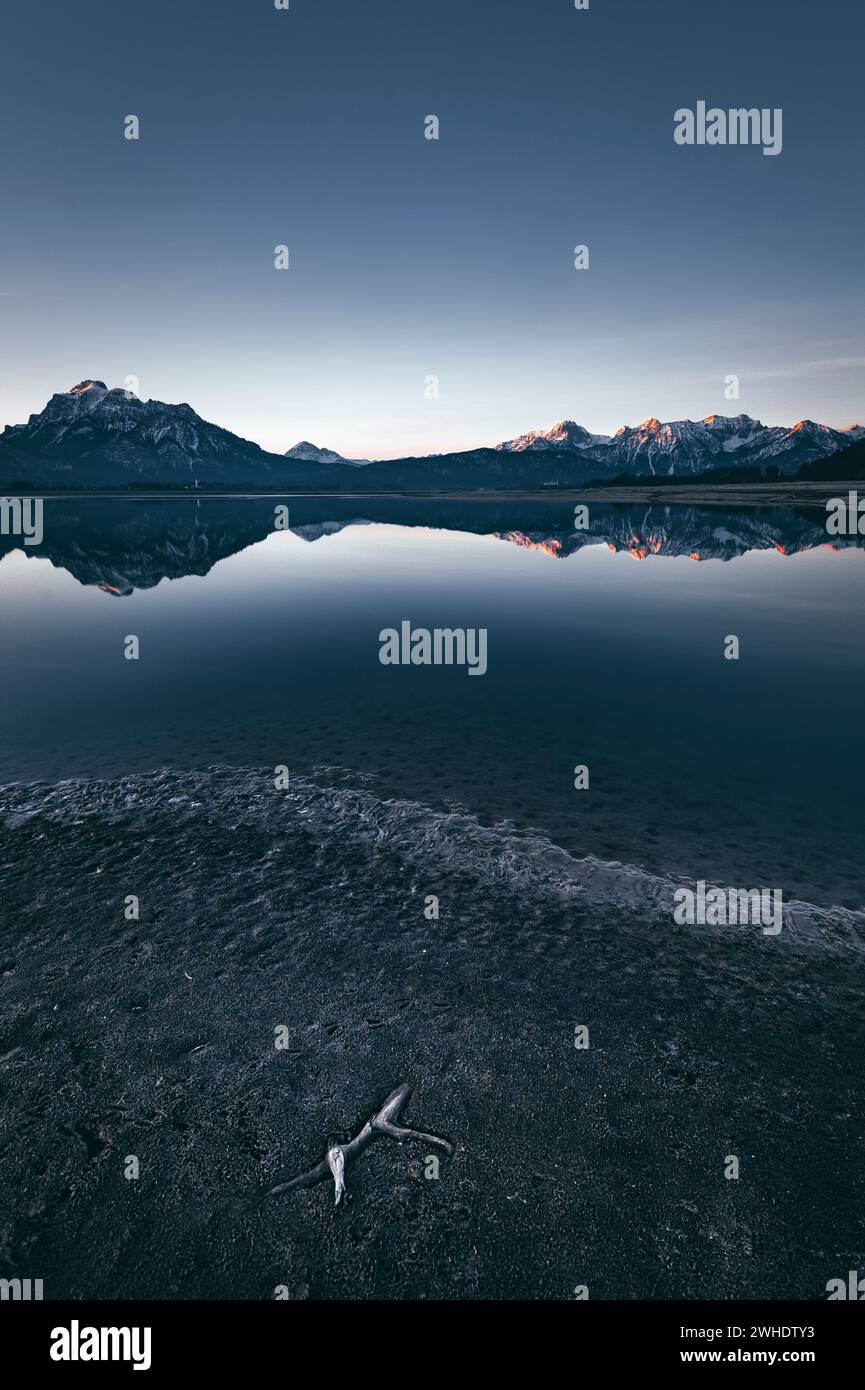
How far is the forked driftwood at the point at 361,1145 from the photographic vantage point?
6023mm

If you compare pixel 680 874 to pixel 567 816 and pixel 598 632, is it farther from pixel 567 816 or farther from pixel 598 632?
pixel 598 632

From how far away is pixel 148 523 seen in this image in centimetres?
11075

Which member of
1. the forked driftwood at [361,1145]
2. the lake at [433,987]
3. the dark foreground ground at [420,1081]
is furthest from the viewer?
the forked driftwood at [361,1145]

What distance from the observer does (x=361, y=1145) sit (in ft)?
21.0

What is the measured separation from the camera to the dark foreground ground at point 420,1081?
216 inches

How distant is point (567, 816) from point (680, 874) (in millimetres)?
2798

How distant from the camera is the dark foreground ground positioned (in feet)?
18.0

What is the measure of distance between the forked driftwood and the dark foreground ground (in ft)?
0.36

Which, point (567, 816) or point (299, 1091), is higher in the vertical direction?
point (567, 816)

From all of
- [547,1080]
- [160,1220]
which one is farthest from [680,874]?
[160,1220]

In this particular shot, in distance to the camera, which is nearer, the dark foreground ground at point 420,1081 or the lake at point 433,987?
the dark foreground ground at point 420,1081

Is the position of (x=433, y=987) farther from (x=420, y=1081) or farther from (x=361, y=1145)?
(x=361, y=1145)

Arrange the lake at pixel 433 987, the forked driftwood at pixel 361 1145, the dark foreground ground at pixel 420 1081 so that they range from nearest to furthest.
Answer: the dark foreground ground at pixel 420 1081
the lake at pixel 433 987
the forked driftwood at pixel 361 1145

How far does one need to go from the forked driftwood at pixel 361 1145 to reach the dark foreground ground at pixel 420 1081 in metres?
0.11
